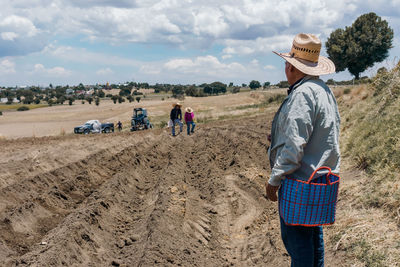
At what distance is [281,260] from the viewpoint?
200 inches

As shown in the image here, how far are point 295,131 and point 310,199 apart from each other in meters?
0.55

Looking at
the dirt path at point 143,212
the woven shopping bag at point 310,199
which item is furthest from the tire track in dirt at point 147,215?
the woven shopping bag at point 310,199

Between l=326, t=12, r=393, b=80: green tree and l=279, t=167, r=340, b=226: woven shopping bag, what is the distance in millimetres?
43446

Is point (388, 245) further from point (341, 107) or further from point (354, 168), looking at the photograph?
point (341, 107)

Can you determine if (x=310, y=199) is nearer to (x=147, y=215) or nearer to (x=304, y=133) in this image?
(x=304, y=133)

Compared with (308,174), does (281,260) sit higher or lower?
lower

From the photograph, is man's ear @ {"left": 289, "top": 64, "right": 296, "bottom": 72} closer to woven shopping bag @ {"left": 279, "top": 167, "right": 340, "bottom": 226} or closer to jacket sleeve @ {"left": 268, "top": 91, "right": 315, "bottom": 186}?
jacket sleeve @ {"left": 268, "top": 91, "right": 315, "bottom": 186}

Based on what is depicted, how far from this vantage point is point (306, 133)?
2.75 meters

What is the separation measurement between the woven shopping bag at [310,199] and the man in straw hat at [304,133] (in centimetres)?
7

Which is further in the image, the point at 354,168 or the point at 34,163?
the point at 34,163

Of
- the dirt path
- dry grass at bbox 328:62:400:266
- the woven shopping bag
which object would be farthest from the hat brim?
the dirt path

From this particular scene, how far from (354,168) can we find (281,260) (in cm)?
349

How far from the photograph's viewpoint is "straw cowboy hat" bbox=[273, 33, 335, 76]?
307cm

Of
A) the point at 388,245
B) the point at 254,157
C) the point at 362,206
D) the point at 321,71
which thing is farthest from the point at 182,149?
the point at 321,71
